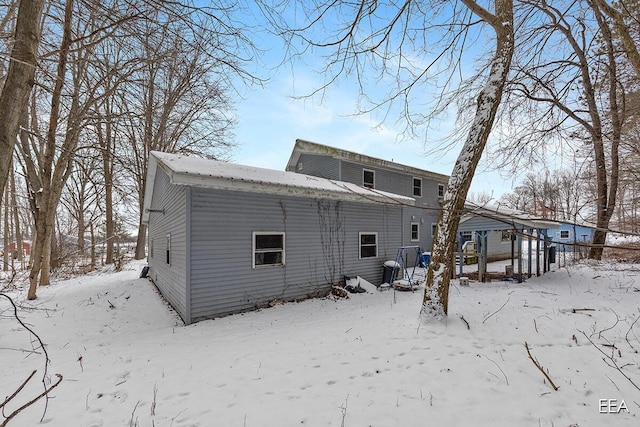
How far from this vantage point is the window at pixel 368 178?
15.7 meters

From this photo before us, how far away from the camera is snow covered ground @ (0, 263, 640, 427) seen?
3.28 metres

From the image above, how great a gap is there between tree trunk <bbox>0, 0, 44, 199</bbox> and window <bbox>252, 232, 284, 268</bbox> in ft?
17.9

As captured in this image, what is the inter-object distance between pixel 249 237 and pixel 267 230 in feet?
1.79

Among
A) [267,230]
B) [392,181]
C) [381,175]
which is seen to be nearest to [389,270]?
[267,230]

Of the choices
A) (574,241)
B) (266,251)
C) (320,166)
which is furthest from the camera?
(320,166)

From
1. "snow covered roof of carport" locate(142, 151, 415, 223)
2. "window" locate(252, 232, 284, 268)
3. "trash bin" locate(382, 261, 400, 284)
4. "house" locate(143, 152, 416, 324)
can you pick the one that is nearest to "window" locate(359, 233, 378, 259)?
"house" locate(143, 152, 416, 324)

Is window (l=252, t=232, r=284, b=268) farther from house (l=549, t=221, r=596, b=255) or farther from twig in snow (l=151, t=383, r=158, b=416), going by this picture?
house (l=549, t=221, r=596, b=255)

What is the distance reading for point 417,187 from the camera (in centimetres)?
1841

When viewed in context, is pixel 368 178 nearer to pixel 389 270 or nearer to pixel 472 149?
pixel 389 270

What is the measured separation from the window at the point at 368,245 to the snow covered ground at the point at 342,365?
286 cm

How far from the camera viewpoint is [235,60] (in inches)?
151

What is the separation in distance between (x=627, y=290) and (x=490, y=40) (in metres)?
7.86

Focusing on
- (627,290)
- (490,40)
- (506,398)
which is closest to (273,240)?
(506,398)

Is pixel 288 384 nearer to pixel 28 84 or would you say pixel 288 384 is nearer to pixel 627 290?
pixel 28 84
